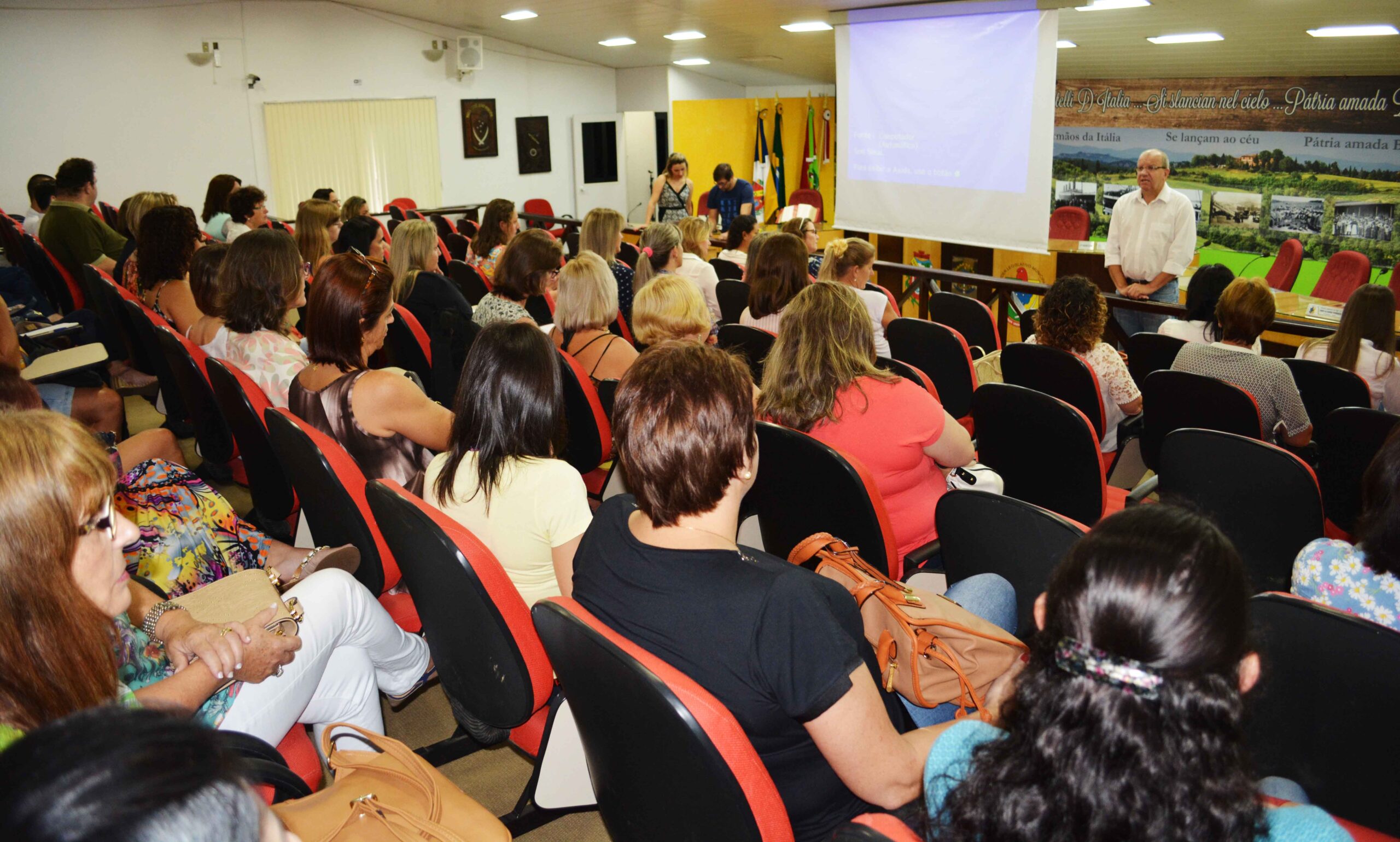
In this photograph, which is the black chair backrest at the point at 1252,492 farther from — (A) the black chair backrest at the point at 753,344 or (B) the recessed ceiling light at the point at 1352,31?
(B) the recessed ceiling light at the point at 1352,31

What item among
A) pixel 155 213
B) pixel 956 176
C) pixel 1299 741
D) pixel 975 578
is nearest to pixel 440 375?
pixel 155 213

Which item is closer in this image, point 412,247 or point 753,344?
point 753,344

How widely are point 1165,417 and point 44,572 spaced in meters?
3.39

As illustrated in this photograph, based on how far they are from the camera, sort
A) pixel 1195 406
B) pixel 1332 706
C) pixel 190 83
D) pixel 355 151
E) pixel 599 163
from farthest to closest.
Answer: pixel 599 163
pixel 355 151
pixel 190 83
pixel 1195 406
pixel 1332 706

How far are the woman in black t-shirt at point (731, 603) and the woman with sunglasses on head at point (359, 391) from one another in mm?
1263

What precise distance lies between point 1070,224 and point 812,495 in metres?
8.49

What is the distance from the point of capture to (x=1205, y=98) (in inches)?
375

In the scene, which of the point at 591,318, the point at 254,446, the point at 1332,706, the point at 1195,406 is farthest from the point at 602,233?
the point at 1332,706

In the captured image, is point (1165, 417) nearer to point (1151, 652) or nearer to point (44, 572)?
point (1151, 652)

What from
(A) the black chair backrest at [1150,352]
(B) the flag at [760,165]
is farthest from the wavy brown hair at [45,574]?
(B) the flag at [760,165]

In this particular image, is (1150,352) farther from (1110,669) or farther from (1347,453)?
(1110,669)

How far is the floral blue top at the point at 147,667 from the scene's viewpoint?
1600 mm

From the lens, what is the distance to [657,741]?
1216 millimetres

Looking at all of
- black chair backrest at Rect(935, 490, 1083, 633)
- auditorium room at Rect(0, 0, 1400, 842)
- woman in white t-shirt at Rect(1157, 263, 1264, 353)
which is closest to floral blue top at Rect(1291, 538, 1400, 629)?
auditorium room at Rect(0, 0, 1400, 842)
